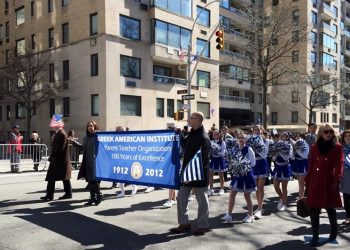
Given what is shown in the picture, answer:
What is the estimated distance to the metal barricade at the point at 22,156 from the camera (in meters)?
16.7

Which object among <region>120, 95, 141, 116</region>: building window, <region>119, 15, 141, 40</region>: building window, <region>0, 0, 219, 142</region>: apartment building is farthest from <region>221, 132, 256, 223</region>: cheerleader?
<region>119, 15, 141, 40</region>: building window

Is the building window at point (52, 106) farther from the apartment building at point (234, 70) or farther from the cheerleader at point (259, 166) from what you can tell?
the cheerleader at point (259, 166)

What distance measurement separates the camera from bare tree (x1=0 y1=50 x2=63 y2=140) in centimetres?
3284

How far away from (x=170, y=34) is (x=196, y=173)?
30.1m

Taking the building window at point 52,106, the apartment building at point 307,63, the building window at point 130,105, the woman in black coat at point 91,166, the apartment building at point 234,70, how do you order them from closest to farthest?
the woman in black coat at point 91,166, the building window at point 130,105, the building window at point 52,106, the apartment building at point 234,70, the apartment building at point 307,63

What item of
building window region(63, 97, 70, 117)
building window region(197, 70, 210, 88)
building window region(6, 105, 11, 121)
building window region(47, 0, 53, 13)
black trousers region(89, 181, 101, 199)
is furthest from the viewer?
building window region(6, 105, 11, 121)

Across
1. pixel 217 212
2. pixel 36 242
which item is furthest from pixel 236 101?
pixel 36 242

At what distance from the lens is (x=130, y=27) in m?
33.2

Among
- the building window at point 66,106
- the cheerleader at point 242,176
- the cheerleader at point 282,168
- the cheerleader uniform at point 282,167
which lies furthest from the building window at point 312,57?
the cheerleader at point 242,176

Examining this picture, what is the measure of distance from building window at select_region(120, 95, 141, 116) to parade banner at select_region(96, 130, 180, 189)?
2292cm

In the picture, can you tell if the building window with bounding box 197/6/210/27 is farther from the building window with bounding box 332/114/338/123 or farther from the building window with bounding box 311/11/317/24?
the building window with bounding box 332/114/338/123

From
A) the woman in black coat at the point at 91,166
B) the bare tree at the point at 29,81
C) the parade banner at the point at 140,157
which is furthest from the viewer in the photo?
the bare tree at the point at 29,81

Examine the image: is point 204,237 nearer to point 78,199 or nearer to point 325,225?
point 325,225

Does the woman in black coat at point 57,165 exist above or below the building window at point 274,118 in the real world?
below
